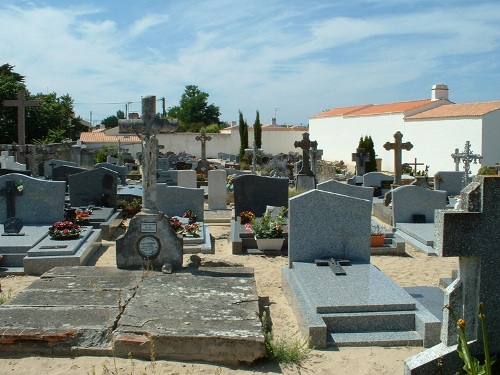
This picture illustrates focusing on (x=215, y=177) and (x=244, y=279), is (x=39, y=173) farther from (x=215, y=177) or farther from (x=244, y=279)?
(x=244, y=279)

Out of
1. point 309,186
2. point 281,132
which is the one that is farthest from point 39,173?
point 281,132

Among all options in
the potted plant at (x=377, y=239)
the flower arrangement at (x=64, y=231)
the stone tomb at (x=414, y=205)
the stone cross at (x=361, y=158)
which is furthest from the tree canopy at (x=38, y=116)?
the potted plant at (x=377, y=239)

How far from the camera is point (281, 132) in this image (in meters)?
50.4

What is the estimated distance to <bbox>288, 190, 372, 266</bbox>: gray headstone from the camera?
24.6 feet

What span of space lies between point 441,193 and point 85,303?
8.35 meters

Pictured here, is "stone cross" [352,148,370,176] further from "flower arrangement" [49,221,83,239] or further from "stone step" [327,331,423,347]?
"stone step" [327,331,423,347]

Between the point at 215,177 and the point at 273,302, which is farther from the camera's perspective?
the point at 215,177

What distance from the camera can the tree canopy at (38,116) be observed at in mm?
36281

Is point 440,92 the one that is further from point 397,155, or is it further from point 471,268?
point 471,268

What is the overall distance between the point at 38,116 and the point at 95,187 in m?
28.8

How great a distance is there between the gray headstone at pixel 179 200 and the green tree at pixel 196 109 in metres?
58.0

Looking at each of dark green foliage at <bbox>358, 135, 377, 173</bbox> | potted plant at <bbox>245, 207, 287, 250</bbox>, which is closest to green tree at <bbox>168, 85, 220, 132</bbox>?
dark green foliage at <bbox>358, 135, 377, 173</bbox>

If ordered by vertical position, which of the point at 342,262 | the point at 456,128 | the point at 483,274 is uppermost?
the point at 456,128

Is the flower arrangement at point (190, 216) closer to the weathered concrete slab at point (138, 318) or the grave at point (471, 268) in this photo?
the weathered concrete slab at point (138, 318)
